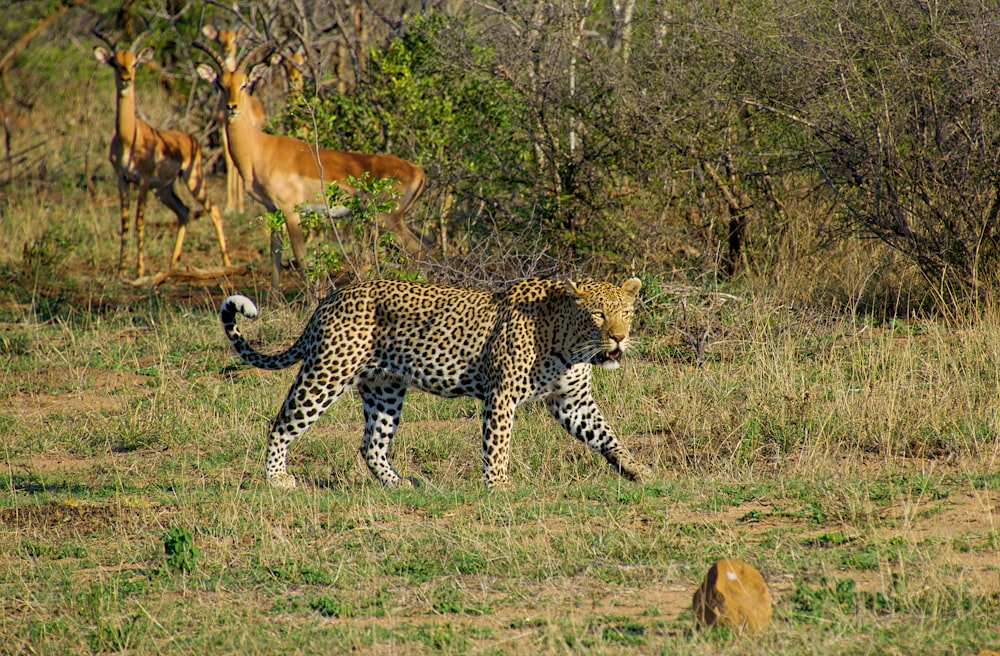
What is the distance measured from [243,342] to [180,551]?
2086 mm

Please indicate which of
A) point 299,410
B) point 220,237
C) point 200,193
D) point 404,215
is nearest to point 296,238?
point 404,215

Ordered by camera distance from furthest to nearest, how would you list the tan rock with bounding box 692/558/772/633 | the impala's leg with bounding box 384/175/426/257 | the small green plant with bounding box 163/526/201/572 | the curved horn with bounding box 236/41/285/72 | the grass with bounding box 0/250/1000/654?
the curved horn with bounding box 236/41/285/72 < the impala's leg with bounding box 384/175/426/257 < the small green plant with bounding box 163/526/201/572 < the grass with bounding box 0/250/1000/654 < the tan rock with bounding box 692/558/772/633

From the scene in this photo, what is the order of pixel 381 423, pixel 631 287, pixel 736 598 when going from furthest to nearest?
pixel 381 423 < pixel 631 287 < pixel 736 598

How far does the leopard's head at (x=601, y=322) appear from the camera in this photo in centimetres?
729

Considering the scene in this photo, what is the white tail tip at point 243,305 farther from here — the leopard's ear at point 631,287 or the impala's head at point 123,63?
the impala's head at point 123,63

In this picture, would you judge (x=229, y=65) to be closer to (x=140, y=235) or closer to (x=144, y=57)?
(x=144, y=57)

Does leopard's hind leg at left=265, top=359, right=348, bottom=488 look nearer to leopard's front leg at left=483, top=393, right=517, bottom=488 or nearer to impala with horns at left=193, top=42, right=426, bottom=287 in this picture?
leopard's front leg at left=483, top=393, right=517, bottom=488

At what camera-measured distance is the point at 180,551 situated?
6145mm

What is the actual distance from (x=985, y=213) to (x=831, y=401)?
2.96 m

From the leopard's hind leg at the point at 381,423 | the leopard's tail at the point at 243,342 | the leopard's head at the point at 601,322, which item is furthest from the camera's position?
the leopard's hind leg at the point at 381,423

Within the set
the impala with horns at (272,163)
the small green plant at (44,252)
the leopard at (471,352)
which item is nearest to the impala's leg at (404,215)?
the impala with horns at (272,163)

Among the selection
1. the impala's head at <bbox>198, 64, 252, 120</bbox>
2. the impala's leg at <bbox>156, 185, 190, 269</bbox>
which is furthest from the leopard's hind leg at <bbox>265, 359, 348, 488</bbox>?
the impala's leg at <bbox>156, 185, 190, 269</bbox>

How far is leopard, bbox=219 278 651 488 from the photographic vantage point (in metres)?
7.47

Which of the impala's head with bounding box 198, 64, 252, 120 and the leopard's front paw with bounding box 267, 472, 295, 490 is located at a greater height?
the impala's head with bounding box 198, 64, 252, 120
